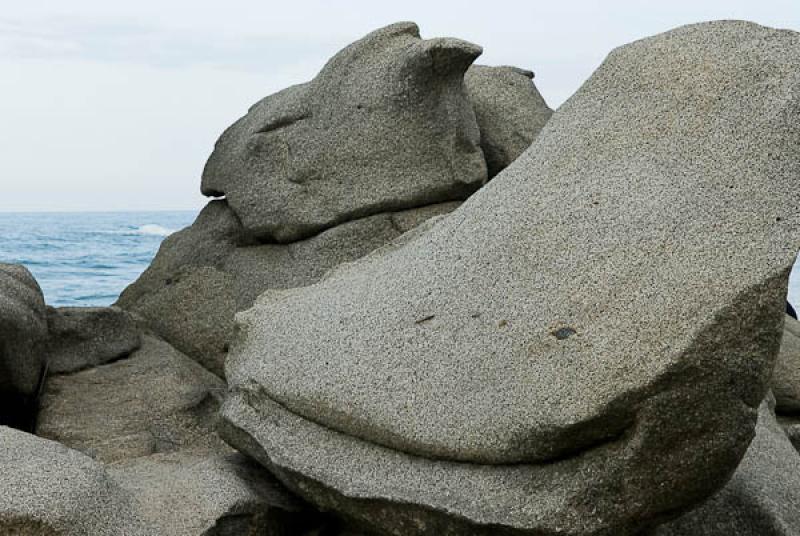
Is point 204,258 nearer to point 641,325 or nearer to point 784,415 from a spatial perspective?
point 784,415

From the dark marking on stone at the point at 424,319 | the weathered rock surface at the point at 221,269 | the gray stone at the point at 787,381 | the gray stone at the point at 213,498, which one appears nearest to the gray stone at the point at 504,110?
the weathered rock surface at the point at 221,269

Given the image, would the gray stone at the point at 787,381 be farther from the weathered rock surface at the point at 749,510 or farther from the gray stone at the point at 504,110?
the weathered rock surface at the point at 749,510

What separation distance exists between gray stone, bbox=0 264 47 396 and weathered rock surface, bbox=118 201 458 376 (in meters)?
1.00

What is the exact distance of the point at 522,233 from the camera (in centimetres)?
452

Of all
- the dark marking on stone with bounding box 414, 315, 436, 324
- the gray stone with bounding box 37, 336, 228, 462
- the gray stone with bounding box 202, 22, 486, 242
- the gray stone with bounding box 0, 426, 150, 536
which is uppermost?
the gray stone with bounding box 202, 22, 486, 242

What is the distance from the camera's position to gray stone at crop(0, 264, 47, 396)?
5.63 metres

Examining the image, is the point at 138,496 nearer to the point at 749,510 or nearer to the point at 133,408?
the point at 133,408

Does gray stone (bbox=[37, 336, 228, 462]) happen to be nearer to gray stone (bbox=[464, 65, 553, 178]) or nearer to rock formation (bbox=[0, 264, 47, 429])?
rock formation (bbox=[0, 264, 47, 429])

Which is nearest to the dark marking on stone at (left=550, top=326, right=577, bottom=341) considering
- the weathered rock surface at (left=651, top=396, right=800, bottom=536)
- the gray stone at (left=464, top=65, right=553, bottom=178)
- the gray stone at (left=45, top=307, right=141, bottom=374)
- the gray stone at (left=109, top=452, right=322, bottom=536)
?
the weathered rock surface at (left=651, top=396, right=800, bottom=536)

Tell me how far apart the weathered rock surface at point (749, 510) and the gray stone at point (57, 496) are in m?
1.93

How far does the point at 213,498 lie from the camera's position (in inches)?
182

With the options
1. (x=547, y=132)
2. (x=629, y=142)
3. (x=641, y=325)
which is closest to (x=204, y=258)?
(x=547, y=132)

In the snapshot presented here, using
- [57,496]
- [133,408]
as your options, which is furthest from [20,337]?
[57,496]

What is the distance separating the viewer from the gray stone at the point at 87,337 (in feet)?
21.5
